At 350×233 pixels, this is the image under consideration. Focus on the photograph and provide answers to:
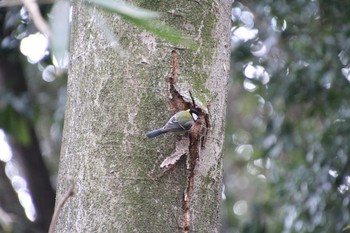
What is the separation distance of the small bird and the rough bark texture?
0.05 ft

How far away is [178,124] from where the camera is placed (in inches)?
47.9

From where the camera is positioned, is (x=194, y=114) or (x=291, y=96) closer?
(x=194, y=114)

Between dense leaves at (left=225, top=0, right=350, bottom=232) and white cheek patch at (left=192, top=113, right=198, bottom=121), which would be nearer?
white cheek patch at (left=192, top=113, right=198, bottom=121)

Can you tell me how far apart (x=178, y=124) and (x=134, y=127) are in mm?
83

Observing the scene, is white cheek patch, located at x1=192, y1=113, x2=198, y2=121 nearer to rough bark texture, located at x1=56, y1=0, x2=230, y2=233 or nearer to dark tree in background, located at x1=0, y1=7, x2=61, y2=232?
rough bark texture, located at x1=56, y1=0, x2=230, y2=233

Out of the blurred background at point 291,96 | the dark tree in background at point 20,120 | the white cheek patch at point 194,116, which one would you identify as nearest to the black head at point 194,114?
the white cheek patch at point 194,116

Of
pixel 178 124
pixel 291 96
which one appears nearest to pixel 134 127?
pixel 178 124

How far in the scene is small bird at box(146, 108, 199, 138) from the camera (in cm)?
122

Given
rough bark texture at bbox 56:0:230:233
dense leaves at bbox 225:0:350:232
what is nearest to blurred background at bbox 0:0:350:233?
dense leaves at bbox 225:0:350:232

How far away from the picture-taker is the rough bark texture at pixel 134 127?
4.04ft

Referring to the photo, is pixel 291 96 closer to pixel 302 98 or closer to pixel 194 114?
pixel 302 98

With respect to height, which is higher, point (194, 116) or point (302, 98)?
point (194, 116)

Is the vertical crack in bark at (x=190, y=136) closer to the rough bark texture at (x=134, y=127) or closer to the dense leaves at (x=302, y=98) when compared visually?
the rough bark texture at (x=134, y=127)

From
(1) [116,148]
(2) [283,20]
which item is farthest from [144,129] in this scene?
(2) [283,20]
